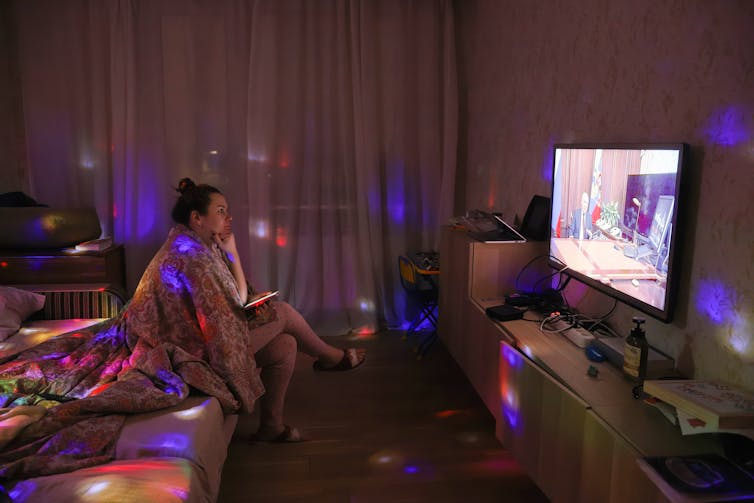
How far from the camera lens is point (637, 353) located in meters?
1.82

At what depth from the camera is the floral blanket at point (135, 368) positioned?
1738mm

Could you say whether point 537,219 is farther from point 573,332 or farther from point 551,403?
point 551,403

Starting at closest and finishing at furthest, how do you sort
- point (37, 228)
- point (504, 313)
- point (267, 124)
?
point (504, 313), point (37, 228), point (267, 124)

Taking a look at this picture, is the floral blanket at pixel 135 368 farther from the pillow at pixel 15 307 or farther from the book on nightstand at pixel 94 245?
the book on nightstand at pixel 94 245

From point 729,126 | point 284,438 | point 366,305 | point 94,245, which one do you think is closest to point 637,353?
point 729,126

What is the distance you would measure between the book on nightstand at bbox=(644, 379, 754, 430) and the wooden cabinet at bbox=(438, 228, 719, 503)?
8 cm

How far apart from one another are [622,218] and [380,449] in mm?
1515

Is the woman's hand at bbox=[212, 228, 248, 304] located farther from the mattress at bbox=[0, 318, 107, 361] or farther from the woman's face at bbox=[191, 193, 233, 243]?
the mattress at bbox=[0, 318, 107, 361]

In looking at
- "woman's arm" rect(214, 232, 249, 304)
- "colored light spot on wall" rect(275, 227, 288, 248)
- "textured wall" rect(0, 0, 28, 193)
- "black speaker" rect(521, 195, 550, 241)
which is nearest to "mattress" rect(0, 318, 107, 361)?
"woman's arm" rect(214, 232, 249, 304)

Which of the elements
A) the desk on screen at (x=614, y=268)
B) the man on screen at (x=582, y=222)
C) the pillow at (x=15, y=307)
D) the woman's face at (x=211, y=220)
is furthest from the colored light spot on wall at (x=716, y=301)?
the pillow at (x=15, y=307)

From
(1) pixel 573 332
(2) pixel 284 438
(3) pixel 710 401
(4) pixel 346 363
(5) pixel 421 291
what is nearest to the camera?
(3) pixel 710 401

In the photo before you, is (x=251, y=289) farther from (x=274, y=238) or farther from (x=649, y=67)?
(x=649, y=67)

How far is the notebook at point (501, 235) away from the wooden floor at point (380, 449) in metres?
0.93

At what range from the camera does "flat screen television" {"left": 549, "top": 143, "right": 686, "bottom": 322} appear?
184 cm
